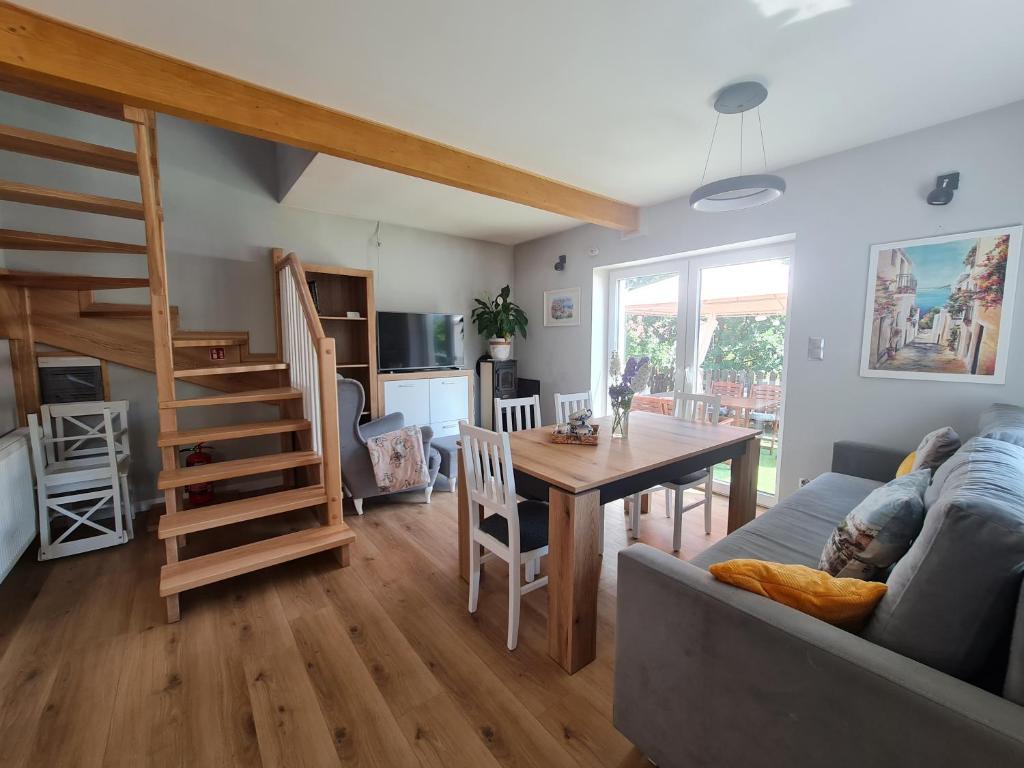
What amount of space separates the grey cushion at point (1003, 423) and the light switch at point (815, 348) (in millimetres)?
815

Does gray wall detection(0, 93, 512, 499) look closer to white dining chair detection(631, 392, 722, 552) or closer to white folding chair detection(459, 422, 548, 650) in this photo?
white folding chair detection(459, 422, 548, 650)

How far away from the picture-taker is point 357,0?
1465 mm

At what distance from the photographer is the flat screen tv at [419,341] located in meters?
4.10

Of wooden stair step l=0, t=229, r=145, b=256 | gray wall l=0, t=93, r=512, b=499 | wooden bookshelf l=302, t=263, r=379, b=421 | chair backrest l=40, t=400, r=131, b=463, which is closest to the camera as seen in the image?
wooden stair step l=0, t=229, r=145, b=256

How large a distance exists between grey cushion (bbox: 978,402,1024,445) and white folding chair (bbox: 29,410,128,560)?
170 inches

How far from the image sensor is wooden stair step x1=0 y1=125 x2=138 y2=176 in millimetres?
1776

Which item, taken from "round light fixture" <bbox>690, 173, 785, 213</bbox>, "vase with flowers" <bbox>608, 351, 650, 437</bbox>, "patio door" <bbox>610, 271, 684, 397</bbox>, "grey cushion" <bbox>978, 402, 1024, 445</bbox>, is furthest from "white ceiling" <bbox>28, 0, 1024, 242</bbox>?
"grey cushion" <bbox>978, 402, 1024, 445</bbox>

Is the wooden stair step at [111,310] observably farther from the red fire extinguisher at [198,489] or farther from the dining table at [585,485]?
the dining table at [585,485]

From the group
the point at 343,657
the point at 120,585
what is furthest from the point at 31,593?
the point at 343,657

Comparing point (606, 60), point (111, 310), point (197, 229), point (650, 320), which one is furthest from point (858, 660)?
point (197, 229)

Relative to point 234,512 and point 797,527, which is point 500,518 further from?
point 234,512

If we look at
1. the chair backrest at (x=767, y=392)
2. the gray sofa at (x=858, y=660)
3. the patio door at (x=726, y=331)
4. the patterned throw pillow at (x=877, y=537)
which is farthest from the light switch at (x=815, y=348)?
the patterned throw pillow at (x=877, y=537)

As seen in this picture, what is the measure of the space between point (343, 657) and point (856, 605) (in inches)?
70.9

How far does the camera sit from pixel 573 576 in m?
1.65
